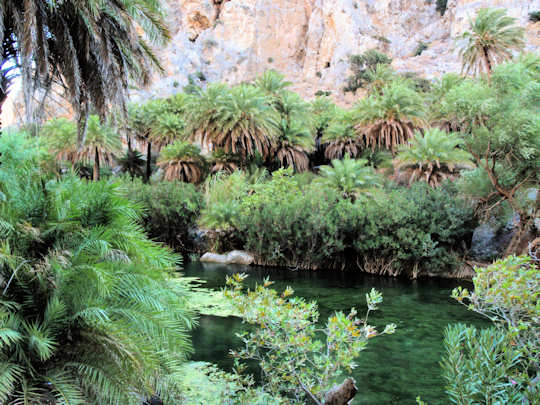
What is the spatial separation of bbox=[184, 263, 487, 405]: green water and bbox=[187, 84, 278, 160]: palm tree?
8.54m

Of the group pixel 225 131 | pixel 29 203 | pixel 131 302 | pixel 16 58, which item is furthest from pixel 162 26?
pixel 225 131

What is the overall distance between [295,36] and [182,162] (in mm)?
47410

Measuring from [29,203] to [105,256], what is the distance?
3.60ft

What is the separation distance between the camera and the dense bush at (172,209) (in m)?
24.7

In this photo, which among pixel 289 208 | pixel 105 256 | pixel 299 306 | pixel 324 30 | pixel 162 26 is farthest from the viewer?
pixel 324 30

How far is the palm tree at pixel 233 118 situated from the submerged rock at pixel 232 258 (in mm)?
6262

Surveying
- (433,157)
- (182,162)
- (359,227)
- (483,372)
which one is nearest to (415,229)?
(359,227)

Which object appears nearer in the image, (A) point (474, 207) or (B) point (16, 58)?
(B) point (16, 58)

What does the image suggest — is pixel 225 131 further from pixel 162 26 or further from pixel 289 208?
pixel 162 26

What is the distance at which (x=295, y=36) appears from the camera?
6944 centimetres

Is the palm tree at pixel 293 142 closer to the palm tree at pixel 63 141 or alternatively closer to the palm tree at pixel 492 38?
the palm tree at pixel 492 38

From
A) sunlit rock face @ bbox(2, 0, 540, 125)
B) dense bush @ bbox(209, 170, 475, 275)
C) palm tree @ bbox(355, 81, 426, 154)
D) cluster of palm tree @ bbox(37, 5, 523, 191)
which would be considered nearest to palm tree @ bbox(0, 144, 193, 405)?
dense bush @ bbox(209, 170, 475, 275)

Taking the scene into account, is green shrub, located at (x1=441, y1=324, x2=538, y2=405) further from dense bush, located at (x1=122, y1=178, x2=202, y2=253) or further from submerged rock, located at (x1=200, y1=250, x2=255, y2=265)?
dense bush, located at (x1=122, y1=178, x2=202, y2=253)

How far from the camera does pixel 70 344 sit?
16.0 ft
